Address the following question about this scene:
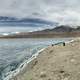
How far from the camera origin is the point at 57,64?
606 inches

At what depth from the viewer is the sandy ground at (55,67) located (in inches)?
547

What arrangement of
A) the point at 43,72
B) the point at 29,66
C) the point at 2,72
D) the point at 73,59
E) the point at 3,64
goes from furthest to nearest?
the point at 3,64 < the point at 2,72 < the point at 29,66 < the point at 73,59 < the point at 43,72

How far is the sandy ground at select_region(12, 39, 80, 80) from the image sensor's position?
13882 mm

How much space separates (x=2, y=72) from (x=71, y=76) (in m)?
6.89

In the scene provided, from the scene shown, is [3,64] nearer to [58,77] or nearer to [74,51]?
[74,51]

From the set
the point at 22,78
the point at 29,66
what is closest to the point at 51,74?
the point at 22,78

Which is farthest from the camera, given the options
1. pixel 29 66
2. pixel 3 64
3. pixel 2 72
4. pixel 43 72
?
pixel 3 64

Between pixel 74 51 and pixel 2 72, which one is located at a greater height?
pixel 74 51

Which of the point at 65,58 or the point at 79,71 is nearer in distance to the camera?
the point at 79,71

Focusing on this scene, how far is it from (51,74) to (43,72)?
507mm

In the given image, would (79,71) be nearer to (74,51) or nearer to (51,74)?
(51,74)

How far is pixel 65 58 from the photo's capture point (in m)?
16.1

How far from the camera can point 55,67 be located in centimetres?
1495

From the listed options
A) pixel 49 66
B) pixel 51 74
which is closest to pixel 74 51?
pixel 49 66
